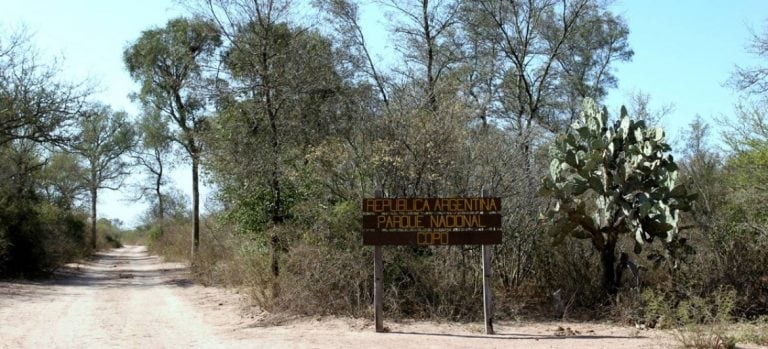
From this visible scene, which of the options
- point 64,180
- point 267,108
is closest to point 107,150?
point 64,180

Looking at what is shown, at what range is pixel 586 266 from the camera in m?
12.8

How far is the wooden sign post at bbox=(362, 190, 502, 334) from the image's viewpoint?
35.1ft

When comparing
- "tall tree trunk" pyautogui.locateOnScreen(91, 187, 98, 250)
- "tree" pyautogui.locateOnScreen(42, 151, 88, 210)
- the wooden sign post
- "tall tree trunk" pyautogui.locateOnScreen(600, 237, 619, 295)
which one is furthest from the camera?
"tall tree trunk" pyautogui.locateOnScreen(91, 187, 98, 250)

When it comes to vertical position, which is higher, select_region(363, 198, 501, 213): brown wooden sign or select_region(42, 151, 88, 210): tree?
select_region(42, 151, 88, 210): tree

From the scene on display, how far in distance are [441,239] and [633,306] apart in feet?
11.7

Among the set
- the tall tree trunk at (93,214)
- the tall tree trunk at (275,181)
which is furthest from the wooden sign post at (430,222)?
the tall tree trunk at (93,214)

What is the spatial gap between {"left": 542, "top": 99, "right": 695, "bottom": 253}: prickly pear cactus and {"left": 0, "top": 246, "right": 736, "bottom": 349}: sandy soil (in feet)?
5.87

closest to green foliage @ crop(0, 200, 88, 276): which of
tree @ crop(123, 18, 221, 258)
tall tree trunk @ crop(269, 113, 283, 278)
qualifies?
tree @ crop(123, 18, 221, 258)

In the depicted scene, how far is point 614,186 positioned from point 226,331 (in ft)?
23.3

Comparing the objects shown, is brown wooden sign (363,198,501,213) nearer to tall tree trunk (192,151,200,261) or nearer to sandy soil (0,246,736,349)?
sandy soil (0,246,736,349)

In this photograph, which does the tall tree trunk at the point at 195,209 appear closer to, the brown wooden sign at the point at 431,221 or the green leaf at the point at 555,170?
the brown wooden sign at the point at 431,221

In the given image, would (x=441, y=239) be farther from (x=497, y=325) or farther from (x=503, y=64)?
(x=503, y=64)

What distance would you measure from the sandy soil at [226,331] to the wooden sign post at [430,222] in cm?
85

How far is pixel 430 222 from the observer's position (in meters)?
10.8
